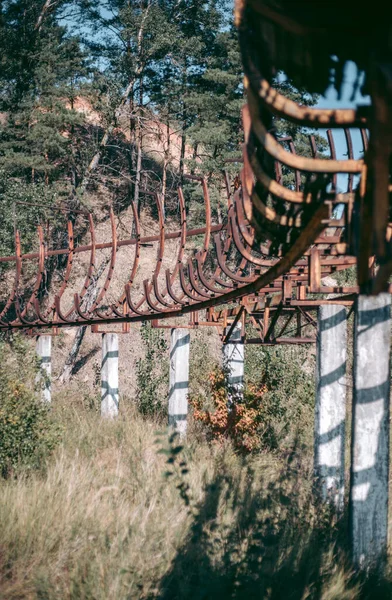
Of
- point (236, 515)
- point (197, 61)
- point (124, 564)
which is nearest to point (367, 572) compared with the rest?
point (236, 515)

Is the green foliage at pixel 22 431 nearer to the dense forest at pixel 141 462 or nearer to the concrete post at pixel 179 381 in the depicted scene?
the dense forest at pixel 141 462

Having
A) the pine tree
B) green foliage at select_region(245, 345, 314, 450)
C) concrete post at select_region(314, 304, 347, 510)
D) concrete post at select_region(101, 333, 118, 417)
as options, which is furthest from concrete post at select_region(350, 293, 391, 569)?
the pine tree

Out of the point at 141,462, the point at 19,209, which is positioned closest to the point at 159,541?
the point at 141,462

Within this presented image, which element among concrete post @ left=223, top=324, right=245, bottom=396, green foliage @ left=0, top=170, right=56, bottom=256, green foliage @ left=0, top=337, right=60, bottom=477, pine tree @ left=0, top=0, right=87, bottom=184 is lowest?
green foliage @ left=0, top=337, right=60, bottom=477

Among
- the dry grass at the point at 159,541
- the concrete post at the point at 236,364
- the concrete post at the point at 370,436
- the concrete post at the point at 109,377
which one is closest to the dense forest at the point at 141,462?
the dry grass at the point at 159,541

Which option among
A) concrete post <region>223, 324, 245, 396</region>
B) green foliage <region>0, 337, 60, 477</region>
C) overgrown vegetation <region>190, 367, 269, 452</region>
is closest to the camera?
green foliage <region>0, 337, 60, 477</region>

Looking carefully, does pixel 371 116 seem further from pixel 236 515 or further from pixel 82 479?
pixel 82 479

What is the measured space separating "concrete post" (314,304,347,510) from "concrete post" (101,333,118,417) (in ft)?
17.7

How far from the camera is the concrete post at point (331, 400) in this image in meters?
6.71

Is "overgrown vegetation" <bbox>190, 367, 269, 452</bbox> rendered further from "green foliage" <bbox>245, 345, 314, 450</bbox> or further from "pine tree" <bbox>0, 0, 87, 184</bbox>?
"pine tree" <bbox>0, 0, 87, 184</bbox>

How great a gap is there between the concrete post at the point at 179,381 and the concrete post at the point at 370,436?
5079mm

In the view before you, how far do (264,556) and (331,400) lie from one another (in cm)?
249

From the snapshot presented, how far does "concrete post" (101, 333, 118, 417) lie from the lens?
11.6 meters

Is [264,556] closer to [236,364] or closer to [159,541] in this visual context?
[159,541]
